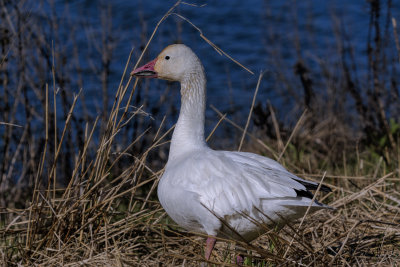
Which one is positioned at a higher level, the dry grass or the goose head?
the goose head

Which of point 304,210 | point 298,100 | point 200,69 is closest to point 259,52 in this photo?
point 298,100

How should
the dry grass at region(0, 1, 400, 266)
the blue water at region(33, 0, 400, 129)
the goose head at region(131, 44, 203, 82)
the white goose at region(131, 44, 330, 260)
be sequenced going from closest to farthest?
the white goose at region(131, 44, 330, 260) → the dry grass at region(0, 1, 400, 266) → the goose head at region(131, 44, 203, 82) → the blue water at region(33, 0, 400, 129)

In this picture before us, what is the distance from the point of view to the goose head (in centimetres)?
405

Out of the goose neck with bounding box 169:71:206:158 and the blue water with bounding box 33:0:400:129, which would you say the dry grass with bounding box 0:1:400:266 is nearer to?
the goose neck with bounding box 169:71:206:158

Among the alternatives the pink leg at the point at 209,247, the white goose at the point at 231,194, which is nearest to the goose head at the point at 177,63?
the white goose at the point at 231,194

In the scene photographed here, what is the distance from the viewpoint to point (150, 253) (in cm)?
384

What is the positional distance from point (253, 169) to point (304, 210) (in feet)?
1.19

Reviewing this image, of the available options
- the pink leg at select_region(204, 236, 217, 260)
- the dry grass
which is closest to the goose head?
the dry grass

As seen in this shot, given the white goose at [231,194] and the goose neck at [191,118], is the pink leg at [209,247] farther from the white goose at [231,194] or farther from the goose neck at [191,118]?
the goose neck at [191,118]

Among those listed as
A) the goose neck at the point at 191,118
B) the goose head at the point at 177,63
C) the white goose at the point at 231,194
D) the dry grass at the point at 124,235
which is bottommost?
the dry grass at the point at 124,235

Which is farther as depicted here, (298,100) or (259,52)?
(259,52)

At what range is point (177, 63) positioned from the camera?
13.4 ft

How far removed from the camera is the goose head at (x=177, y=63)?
4055 mm

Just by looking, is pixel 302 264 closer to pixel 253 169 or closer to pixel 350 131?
pixel 253 169
